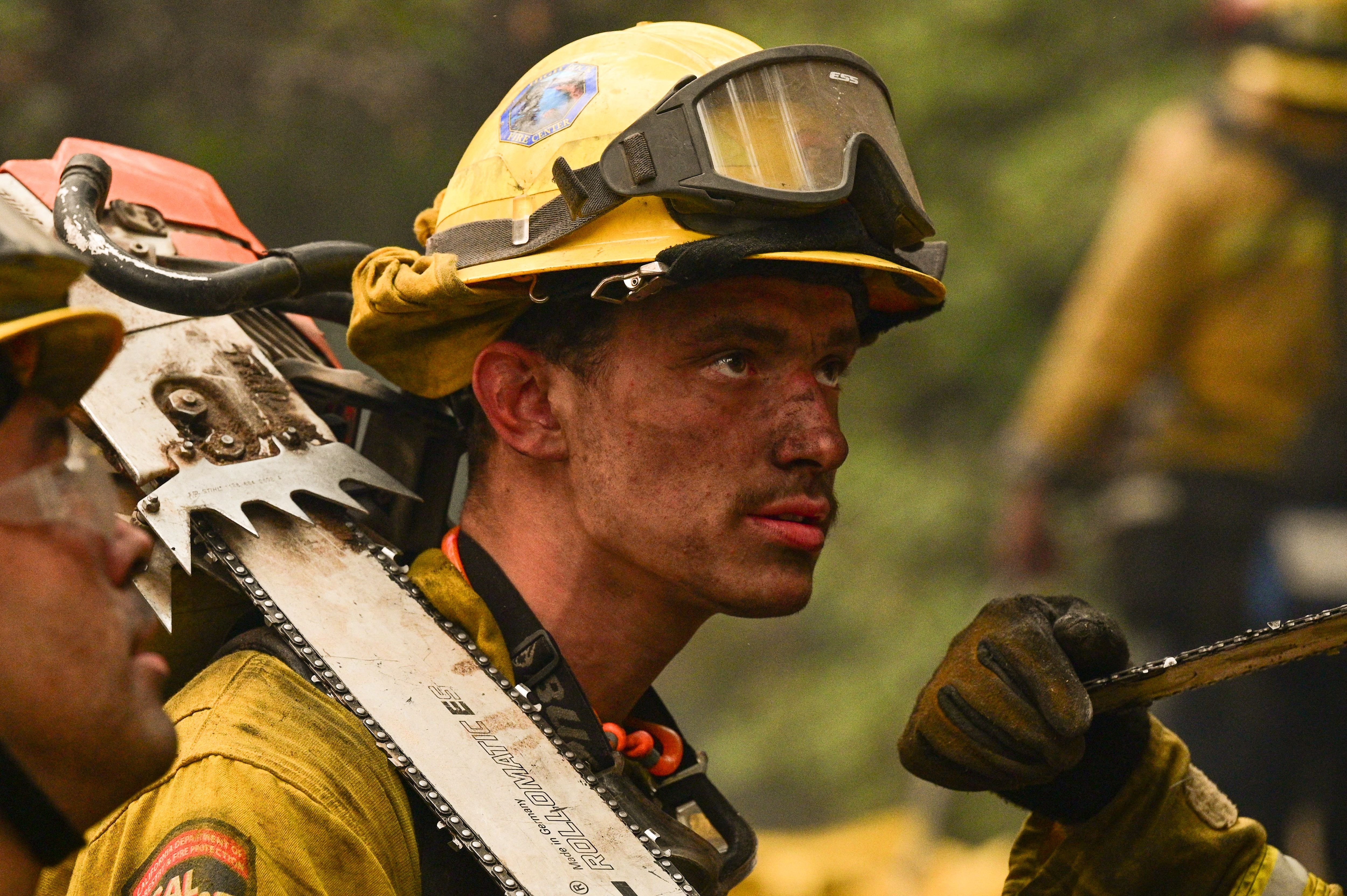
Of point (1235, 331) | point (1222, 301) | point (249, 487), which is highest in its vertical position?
point (249, 487)

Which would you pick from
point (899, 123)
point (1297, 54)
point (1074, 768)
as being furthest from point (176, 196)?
point (899, 123)

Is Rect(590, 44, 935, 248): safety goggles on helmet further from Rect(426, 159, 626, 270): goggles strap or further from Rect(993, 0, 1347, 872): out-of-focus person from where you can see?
Rect(993, 0, 1347, 872): out-of-focus person

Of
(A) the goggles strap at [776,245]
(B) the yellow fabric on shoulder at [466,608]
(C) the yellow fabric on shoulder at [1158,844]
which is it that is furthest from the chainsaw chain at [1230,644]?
(B) the yellow fabric on shoulder at [466,608]

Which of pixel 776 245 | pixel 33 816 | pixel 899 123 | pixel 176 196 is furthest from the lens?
pixel 899 123

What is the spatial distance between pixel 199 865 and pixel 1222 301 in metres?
5.56

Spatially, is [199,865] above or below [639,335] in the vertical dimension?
below

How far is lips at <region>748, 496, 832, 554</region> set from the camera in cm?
257

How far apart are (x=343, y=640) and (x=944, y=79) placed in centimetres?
882

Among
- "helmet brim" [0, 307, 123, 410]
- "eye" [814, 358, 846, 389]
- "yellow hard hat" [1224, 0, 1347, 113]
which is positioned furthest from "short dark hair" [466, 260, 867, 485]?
"yellow hard hat" [1224, 0, 1347, 113]

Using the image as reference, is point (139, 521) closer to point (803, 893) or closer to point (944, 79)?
point (803, 893)

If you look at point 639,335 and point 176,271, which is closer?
point 639,335

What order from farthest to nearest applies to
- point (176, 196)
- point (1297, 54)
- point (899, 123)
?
point (899, 123), point (1297, 54), point (176, 196)

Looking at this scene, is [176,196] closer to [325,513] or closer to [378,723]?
[325,513]

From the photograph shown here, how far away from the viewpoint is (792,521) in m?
2.60
